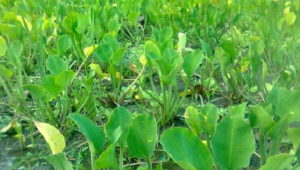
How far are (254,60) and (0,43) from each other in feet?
2.52

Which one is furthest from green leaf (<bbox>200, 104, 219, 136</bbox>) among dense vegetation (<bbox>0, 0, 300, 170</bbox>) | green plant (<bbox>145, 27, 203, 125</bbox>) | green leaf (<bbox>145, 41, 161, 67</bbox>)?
green leaf (<bbox>145, 41, 161, 67</bbox>)

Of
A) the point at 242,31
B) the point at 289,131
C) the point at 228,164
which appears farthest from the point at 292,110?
the point at 242,31

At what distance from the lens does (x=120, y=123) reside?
89 cm

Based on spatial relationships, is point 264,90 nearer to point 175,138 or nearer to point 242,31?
point 175,138

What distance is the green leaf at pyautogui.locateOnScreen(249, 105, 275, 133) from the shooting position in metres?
0.83

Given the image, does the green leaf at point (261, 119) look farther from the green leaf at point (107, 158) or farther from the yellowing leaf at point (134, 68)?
the yellowing leaf at point (134, 68)

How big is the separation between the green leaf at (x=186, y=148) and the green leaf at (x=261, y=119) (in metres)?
0.14

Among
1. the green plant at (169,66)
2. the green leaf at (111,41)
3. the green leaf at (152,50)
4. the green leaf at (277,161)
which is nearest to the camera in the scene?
the green leaf at (277,161)

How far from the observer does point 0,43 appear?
1291 millimetres

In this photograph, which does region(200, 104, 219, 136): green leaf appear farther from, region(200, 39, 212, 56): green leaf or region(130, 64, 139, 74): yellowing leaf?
region(130, 64, 139, 74): yellowing leaf

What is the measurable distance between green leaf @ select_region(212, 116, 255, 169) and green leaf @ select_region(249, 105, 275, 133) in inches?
3.1

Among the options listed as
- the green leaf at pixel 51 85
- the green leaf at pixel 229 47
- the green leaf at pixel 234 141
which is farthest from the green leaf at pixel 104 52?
the green leaf at pixel 234 141

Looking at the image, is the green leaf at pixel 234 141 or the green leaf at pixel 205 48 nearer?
the green leaf at pixel 234 141

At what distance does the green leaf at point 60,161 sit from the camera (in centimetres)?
80
